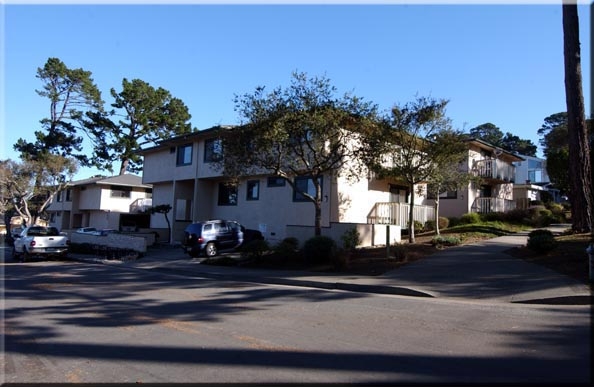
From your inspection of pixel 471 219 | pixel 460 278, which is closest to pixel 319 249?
pixel 460 278

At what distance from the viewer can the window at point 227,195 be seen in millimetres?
27448

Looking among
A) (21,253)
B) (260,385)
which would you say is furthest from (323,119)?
(21,253)

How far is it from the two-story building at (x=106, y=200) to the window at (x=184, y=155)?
11.0 m

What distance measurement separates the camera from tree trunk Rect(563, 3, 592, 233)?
16594 mm

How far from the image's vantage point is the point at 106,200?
43.0 m

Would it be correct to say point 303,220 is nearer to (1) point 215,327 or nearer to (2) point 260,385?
(1) point 215,327

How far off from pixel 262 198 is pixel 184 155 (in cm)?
819

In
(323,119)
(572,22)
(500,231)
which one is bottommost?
(500,231)

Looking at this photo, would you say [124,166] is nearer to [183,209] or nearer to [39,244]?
[183,209]

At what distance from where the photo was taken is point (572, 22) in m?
16.6

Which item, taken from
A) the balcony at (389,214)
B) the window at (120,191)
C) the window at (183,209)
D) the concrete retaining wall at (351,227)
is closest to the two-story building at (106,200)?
the window at (120,191)

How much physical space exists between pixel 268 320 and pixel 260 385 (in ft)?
11.3

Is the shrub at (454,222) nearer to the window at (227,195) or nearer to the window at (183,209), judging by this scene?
A: the window at (227,195)

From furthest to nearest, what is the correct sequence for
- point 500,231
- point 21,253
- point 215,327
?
point 21,253, point 500,231, point 215,327
